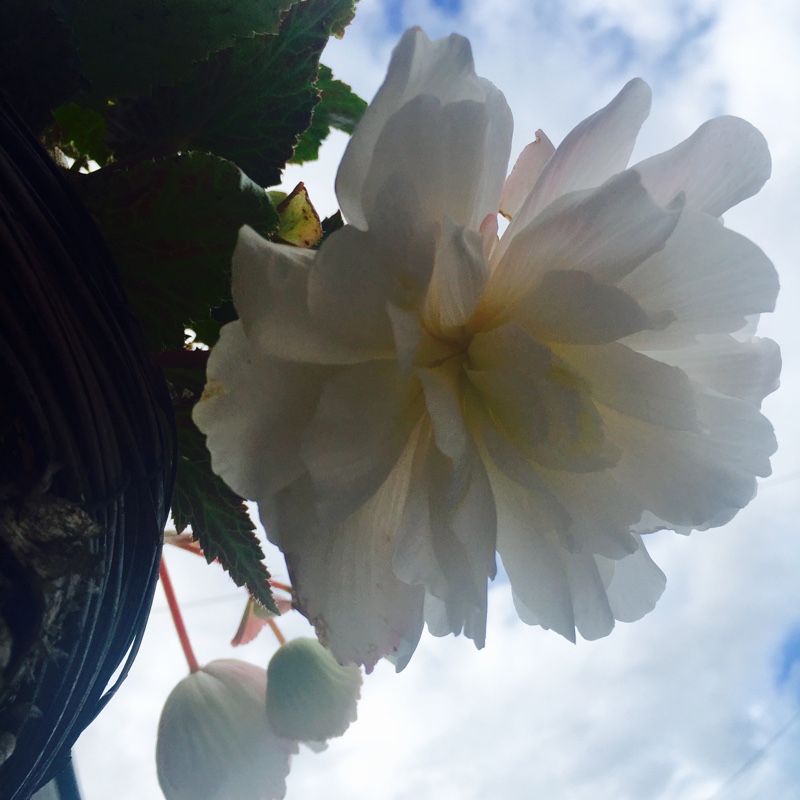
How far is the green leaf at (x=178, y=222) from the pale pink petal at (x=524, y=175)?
80 mm

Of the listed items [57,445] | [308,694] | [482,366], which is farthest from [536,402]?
[308,694]

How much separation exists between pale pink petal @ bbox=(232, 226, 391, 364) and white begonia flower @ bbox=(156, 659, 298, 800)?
0.26 m

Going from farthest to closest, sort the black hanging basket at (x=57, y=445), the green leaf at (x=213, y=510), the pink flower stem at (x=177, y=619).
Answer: the pink flower stem at (x=177, y=619)
the green leaf at (x=213, y=510)
the black hanging basket at (x=57, y=445)

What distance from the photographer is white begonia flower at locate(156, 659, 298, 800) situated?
1.21 ft

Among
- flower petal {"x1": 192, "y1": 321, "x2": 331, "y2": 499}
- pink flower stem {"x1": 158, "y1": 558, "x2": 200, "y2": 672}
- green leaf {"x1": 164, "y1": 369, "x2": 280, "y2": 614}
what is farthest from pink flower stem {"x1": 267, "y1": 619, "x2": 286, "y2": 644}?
flower petal {"x1": 192, "y1": 321, "x2": 331, "y2": 499}

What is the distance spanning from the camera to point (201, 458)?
30 cm

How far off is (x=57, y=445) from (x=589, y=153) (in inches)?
6.9

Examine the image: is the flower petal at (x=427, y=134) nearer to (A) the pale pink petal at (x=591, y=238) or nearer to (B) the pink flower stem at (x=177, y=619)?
(A) the pale pink petal at (x=591, y=238)

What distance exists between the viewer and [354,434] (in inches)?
8.0

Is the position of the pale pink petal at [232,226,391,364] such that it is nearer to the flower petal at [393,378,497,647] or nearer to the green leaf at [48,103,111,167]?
the flower petal at [393,378,497,647]

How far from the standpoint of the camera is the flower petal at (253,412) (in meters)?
0.21

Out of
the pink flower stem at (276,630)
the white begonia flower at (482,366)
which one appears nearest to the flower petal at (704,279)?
the white begonia flower at (482,366)

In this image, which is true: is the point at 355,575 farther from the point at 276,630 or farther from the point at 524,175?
the point at 276,630

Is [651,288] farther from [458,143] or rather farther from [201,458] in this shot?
[201,458]
